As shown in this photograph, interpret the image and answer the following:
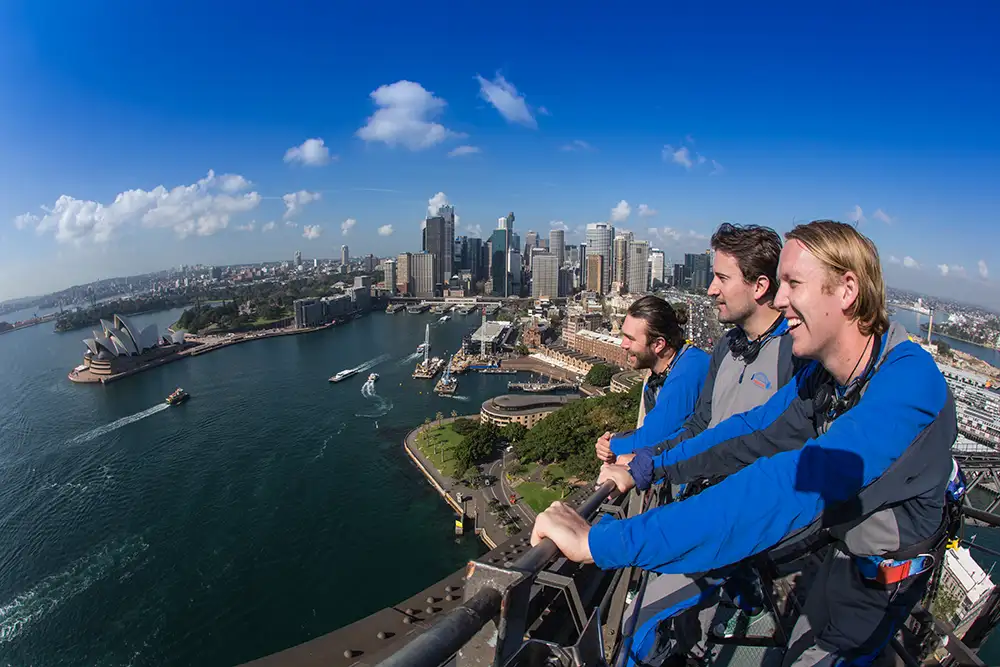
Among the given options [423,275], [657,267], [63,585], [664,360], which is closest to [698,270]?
[657,267]

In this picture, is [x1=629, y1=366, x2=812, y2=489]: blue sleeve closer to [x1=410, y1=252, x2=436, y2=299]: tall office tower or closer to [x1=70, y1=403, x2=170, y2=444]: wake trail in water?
[x1=70, y1=403, x2=170, y2=444]: wake trail in water

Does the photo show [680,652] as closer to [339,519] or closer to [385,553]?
[385,553]

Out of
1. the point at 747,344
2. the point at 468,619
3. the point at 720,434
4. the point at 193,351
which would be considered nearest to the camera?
the point at 468,619

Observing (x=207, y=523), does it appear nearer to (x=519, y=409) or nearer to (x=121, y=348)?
(x=519, y=409)

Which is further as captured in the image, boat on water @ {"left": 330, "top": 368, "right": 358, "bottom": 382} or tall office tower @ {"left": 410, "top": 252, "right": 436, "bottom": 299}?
tall office tower @ {"left": 410, "top": 252, "right": 436, "bottom": 299}

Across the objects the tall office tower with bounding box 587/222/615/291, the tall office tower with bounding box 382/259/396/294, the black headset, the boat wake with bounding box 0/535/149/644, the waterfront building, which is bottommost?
the boat wake with bounding box 0/535/149/644

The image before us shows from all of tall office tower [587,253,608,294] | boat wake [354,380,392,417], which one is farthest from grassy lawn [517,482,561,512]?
tall office tower [587,253,608,294]
